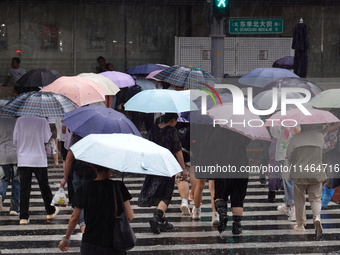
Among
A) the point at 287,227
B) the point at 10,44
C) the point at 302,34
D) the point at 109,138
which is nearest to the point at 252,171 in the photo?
the point at 287,227

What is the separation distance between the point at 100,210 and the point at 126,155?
21.4 inches

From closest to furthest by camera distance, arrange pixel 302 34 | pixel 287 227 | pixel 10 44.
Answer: pixel 287 227
pixel 302 34
pixel 10 44

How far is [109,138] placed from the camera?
23.6 ft

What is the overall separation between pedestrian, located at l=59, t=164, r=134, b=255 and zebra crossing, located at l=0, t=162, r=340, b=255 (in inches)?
112

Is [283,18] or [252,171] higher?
[283,18]

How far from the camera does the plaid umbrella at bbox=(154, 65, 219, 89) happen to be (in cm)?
1331

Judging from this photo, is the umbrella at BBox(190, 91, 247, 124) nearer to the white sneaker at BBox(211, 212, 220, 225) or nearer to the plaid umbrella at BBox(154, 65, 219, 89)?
the plaid umbrella at BBox(154, 65, 219, 89)

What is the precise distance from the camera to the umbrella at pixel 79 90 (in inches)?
459

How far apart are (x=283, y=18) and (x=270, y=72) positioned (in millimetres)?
9722

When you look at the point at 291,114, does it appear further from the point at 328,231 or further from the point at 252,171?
the point at 252,171

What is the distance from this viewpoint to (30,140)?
11281 millimetres

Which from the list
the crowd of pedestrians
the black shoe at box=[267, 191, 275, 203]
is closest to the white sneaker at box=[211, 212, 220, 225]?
the crowd of pedestrians

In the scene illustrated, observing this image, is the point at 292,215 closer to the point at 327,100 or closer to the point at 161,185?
the point at 327,100

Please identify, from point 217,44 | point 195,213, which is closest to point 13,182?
point 195,213
